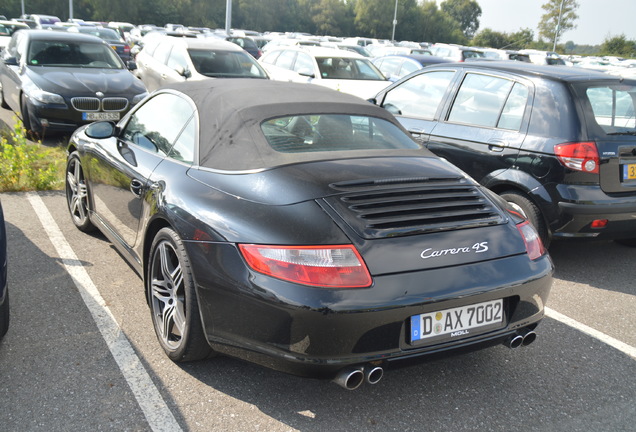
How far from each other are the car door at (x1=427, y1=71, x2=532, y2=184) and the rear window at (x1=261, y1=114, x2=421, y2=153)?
1.71 metres

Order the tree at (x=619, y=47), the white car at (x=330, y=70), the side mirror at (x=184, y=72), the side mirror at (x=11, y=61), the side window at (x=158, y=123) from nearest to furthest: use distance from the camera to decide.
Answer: the side window at (x=158, y=123), the side mirror at (x=11, y=61), the side mirror at (x=184, y=72), the white car at (x=330, y=70), the tree at (x=619, y=47)

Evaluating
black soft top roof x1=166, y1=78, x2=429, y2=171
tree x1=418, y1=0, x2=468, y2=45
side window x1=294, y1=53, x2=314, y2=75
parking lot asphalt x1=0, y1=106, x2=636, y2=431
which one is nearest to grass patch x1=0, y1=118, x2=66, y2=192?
parking lot asphalt x1=0, y1=106, x2=636, y2=431

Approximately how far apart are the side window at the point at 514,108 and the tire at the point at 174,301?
337 cm

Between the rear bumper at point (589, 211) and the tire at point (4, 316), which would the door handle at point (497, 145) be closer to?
the rear bumper at point (589, 211)

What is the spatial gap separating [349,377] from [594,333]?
84.7 inches

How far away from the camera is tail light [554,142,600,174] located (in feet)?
15.9

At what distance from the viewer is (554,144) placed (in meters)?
4.95

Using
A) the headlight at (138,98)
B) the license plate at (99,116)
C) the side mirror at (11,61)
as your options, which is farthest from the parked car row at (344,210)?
the side mirror at (11,61)

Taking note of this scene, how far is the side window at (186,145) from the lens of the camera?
3571 mm

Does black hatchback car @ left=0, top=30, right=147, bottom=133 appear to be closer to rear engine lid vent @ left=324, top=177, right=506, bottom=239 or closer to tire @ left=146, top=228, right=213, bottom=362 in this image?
tire @ left=146, top=228, right=213, bottom=362

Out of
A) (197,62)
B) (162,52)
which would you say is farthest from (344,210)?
(162,52)

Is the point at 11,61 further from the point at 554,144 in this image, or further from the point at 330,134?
the point at 554,144

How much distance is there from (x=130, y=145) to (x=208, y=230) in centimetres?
164

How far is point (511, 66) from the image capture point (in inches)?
228
